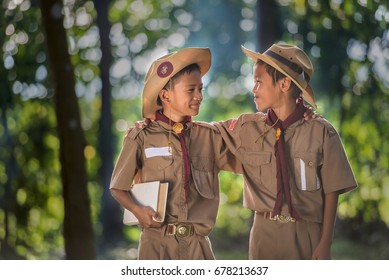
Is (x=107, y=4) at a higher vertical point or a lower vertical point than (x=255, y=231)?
higher

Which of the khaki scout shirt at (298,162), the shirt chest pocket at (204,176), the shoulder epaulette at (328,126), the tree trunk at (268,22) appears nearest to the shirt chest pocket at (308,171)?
the khaki scout shirt at (298,162)

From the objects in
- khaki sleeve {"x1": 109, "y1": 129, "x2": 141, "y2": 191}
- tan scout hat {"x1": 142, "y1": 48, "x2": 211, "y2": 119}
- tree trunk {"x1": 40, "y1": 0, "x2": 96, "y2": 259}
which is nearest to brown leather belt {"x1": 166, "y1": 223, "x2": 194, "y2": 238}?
khaki sleeve {"x1": 109, "y1": 129, "x2": 141, "y2": 191}

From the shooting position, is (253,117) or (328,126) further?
(253,117)

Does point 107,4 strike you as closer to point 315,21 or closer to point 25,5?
point 25,5

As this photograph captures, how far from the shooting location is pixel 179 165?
3.40 meters

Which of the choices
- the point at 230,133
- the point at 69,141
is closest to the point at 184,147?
the point at 230,133

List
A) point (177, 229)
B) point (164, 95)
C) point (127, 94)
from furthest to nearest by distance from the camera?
point (127, 94) → point (164, 95) → point (177, 229)

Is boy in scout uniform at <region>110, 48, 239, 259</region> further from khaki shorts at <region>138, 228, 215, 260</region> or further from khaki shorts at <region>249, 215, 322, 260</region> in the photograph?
khaki shorts at <region>249, 215, 322, 260</region>

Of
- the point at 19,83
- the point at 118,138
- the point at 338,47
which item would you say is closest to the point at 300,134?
the point at 338,47

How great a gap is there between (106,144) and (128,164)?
0.57 metres

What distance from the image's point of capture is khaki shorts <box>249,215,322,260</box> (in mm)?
3373

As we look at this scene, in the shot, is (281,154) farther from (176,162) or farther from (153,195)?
(153,195)

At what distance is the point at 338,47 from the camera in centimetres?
390
